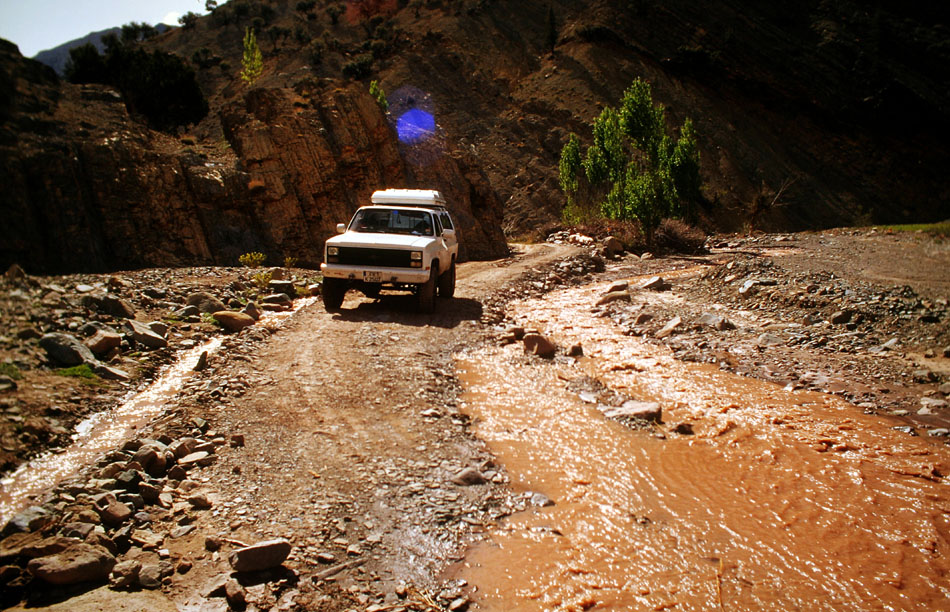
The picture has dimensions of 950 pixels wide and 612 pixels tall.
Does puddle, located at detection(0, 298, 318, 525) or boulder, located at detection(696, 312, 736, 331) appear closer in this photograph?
puddle, located at detection(0, 298, 318, 525)

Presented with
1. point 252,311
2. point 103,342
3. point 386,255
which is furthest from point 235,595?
point 252,311

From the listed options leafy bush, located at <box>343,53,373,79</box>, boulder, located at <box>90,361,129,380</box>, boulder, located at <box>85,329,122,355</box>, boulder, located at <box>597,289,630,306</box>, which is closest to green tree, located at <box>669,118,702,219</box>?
boulder, located at <box>597,289,630,306</box>

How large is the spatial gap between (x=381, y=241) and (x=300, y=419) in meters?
5.15

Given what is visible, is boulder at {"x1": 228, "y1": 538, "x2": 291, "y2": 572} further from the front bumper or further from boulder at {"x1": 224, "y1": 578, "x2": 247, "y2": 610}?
the front bumper

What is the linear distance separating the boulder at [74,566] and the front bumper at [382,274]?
7.25 metres

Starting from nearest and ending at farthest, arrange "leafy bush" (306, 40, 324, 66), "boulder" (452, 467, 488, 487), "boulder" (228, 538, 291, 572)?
"boulder" (228, 538, 291, 572)
"boulder" (452, 467, 488, 487)
"leafy bush" (306, 40, 324, 66)

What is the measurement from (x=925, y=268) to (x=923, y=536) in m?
16.5

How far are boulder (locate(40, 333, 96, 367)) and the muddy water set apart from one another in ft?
14.3

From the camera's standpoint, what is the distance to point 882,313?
33.7 feet

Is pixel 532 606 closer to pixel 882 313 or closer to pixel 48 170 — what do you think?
pixel 882 313

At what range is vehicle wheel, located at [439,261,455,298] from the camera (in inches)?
498

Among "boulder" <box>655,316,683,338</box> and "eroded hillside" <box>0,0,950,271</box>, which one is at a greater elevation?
"eroded hillside" <box>0,0,950,271</box>

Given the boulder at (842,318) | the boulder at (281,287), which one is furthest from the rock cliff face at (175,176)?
the boulder at (842,318)

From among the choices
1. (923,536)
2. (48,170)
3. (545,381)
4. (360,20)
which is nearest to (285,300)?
(545,381)
